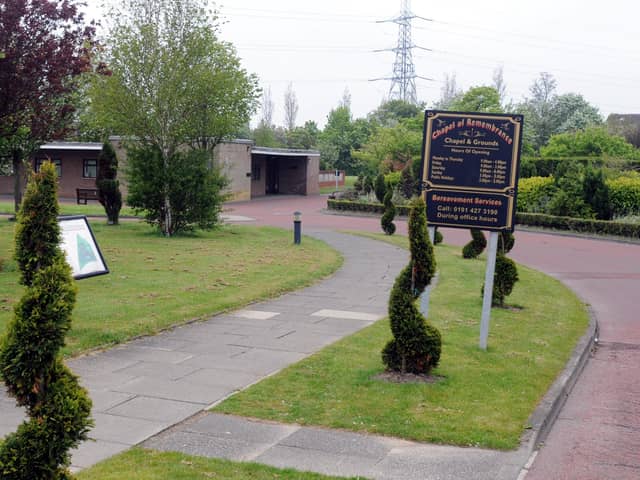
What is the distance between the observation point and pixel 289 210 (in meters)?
41.2

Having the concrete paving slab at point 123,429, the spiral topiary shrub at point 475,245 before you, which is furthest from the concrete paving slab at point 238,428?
the spiral topiary shrub at point 475,245

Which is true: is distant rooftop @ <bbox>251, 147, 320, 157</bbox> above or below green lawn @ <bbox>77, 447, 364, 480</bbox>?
above

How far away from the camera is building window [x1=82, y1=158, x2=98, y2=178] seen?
46562mm

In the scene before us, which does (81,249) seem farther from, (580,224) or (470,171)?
(580,224)

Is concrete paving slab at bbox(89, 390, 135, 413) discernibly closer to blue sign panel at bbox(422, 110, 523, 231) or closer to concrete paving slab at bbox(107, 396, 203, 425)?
concrete paving slab at bbox(107, 396, 203, 425)

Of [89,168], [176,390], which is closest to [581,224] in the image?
[176,390]

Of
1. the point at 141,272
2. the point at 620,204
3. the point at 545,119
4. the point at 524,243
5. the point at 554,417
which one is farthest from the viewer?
the point at 545,119

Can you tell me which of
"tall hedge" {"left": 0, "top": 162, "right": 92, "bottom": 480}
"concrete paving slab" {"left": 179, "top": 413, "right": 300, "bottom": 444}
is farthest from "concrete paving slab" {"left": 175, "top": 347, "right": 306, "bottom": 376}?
"tall hedge" {"left": 0, "top": 162, "right": 92, "bottom": 480}

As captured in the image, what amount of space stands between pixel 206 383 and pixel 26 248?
3.49 meters

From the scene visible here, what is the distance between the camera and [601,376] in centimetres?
941

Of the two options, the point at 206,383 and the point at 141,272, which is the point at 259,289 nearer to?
the point at 141,272

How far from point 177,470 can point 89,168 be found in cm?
4407

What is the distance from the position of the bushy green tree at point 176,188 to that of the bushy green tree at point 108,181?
7.90ft

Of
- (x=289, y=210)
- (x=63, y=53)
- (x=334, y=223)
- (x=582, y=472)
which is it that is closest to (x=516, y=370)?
(x=582, y=472)
